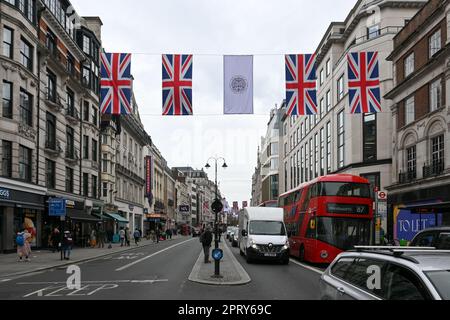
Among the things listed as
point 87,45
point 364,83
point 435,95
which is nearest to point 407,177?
point 435,95

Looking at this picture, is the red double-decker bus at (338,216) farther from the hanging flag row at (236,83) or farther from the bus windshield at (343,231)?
the hanging flag row at (236,83)

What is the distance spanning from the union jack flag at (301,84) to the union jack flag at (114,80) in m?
6.55

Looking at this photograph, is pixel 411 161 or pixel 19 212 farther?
pixel 411 161

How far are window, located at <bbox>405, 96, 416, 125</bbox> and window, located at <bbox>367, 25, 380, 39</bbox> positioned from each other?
12854 millimetres

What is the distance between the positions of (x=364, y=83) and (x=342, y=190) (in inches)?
187

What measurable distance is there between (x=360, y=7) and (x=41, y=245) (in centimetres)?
3615

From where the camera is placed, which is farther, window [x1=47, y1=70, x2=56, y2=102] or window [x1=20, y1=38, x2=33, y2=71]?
window [x1=47, y1=70, x2=56, y2=102]

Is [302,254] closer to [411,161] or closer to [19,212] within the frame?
[411,161]

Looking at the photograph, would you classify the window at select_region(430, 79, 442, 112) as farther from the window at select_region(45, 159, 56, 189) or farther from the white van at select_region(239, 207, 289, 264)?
the window at select_region(45, 159, 56, 189)

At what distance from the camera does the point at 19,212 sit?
30594mm

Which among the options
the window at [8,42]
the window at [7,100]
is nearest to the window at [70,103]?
the window at [7,100]

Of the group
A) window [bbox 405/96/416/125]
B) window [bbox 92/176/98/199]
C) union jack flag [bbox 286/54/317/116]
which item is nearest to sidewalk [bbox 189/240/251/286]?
union jack flag [bbox 286/54/317/116]

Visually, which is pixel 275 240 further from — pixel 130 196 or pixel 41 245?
pixel 130 196

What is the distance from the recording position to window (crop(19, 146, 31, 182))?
30.4m
